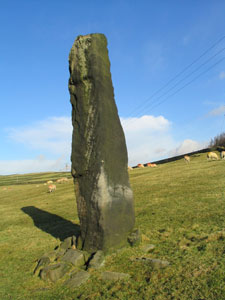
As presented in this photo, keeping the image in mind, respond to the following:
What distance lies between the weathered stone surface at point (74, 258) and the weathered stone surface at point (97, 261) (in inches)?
18.1

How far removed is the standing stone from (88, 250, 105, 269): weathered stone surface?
387 millimetres

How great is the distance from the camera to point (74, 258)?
6902 millimetres

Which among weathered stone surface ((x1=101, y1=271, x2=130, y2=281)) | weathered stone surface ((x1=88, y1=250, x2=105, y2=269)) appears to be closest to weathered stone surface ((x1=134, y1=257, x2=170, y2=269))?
weathered stone surface ((x1=101, y1=271, x2=130, y2=281))

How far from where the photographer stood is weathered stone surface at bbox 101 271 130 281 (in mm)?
5636

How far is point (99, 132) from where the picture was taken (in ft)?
25.0

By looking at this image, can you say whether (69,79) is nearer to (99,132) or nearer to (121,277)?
(99,132)

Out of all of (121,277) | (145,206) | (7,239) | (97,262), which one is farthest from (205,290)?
(7,239)

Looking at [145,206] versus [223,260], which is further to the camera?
[145,206]

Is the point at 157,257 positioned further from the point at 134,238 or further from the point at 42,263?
the point at 42,263

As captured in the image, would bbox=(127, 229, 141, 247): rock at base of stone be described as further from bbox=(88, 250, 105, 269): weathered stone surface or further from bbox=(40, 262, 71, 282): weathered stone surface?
bbox=(40, 262, 71, 282): weathered stone surface

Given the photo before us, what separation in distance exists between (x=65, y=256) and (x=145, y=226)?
11.4ft

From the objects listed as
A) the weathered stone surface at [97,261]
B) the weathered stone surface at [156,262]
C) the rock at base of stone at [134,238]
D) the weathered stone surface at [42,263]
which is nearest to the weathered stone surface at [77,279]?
the weathered stone surface at [97,261]

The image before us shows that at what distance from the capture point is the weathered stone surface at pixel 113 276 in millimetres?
5636

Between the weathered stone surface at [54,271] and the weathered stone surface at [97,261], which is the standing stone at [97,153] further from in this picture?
the weathered stone surface at [54,271]
